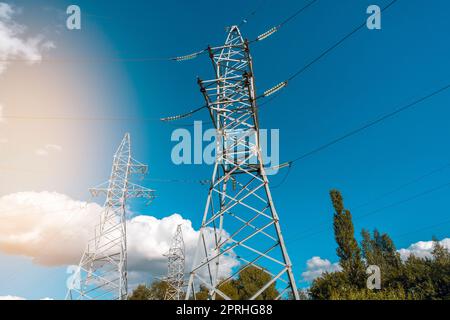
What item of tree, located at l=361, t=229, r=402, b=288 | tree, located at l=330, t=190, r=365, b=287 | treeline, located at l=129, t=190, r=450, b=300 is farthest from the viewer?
tree, located at l=361, t=229, r=402, b=288

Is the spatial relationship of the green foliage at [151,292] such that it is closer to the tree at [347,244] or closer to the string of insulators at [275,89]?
the tree at [347,244]

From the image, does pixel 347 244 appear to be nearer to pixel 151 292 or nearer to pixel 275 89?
pixel 275 89

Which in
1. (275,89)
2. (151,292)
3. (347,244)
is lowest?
(151,292)

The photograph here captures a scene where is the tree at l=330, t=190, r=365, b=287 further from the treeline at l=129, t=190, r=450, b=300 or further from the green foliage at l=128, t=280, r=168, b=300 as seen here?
the green foliage at l=128, t=280, r=168, b=300

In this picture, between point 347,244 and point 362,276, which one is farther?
point 347,244

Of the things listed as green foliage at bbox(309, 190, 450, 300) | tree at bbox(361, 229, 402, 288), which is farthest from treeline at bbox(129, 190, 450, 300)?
tree at bbox(361, 229, 402, 288)

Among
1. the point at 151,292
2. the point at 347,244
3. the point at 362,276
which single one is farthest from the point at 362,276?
the point at 151,292

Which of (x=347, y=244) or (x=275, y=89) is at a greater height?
(x=275, y=89)

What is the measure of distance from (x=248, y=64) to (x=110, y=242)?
47.5 ft
